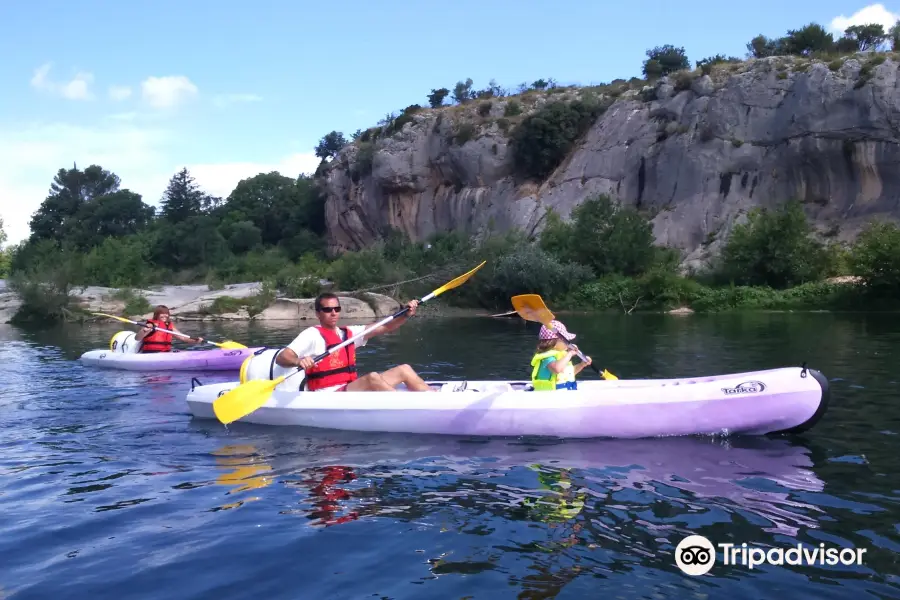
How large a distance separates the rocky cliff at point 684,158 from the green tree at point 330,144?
50.9ft

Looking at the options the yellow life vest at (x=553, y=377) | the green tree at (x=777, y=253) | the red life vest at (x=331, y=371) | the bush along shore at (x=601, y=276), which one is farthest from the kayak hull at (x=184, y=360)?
the green tree at (x=777, y=253)

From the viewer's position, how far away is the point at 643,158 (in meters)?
34.4

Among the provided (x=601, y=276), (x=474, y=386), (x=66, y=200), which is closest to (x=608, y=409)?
(x=474, y=386)

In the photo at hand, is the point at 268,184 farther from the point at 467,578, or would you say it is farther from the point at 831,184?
the point at 467,578

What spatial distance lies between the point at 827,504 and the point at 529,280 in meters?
22.1

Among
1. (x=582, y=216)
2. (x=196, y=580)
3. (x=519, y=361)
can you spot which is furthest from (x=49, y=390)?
(x=582, y=216)

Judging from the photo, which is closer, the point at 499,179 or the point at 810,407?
the point at 810,407

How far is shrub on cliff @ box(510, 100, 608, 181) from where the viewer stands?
36.9 metres

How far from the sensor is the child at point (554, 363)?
7.14m

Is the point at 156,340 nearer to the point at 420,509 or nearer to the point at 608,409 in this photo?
the point at 608,409

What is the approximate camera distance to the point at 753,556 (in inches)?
161

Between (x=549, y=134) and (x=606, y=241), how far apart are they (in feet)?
31.1

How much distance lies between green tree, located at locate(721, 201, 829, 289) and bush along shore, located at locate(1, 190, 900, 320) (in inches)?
1.3

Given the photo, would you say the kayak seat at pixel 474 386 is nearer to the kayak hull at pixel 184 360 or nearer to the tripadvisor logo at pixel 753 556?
the tripadvisor logo at pixel 753 556
